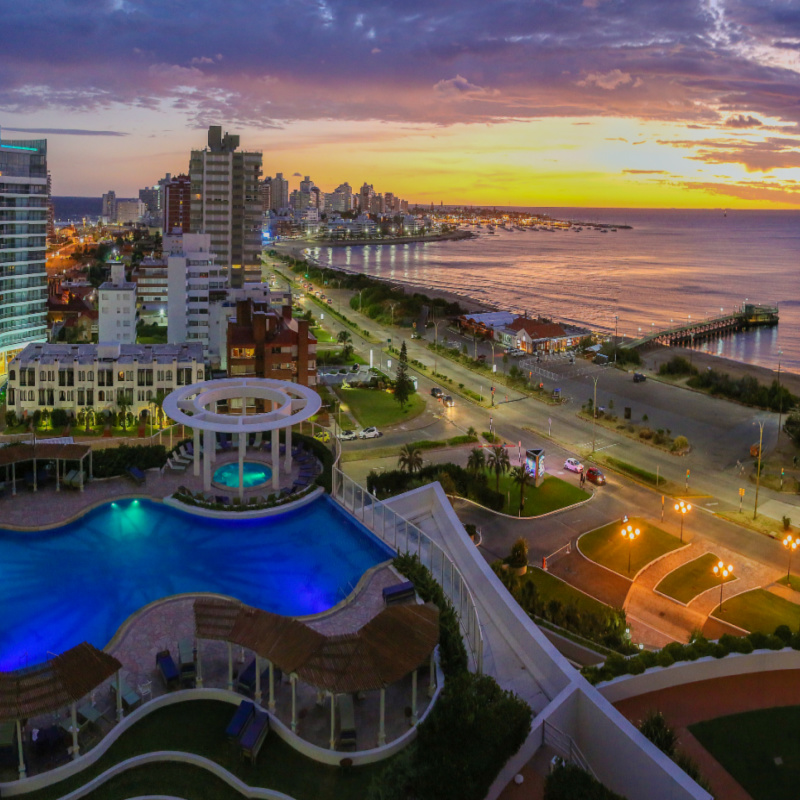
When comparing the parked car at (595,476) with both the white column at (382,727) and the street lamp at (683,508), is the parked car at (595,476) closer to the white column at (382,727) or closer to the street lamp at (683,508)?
the street lamp at (683,508)

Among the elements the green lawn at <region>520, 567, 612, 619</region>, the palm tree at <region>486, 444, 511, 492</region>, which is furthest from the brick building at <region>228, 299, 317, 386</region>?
the green lawn at <region>520, 567, 612, 619</region>

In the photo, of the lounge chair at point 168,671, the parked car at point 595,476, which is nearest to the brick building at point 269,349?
the parked car at point 595,476

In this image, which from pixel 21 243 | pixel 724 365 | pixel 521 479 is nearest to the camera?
pixel 521 479

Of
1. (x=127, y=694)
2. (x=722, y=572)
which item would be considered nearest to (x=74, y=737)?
(x=127, y=694)

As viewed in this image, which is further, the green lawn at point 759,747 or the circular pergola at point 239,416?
the circular pergola at point 239,416

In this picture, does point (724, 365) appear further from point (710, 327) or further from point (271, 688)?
point (271, 688)

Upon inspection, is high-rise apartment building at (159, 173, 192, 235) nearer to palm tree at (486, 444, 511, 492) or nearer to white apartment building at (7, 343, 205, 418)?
white apartment building at (7, 343, 205, 418)
